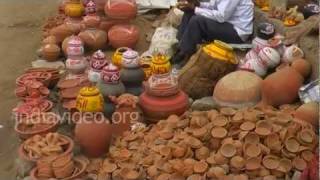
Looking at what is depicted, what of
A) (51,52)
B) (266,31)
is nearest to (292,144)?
(266,31)

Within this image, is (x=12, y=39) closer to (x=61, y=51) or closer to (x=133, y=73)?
(x=61, y=51)

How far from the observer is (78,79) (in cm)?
503

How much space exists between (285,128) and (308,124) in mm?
179

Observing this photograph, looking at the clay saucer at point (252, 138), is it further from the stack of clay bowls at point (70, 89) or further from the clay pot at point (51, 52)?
the clay pot at point (51, 52)

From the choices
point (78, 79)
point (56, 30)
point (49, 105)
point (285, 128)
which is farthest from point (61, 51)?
point (285, 128)

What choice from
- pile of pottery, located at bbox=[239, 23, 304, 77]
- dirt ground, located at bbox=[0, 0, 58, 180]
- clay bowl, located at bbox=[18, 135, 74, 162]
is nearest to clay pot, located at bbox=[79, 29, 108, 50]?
dirt ground, located at bbox=[0, 0, 58, 180]

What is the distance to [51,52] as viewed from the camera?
5.98 metres

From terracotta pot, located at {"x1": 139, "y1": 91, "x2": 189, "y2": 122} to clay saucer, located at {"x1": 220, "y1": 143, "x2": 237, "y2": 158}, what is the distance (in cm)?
74

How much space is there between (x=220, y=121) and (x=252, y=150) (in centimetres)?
31

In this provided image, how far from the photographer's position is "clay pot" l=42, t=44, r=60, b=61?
235 inches

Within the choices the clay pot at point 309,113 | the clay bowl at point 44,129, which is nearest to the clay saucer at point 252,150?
the clay pot at point 309,113

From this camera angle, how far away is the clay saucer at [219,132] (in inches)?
146

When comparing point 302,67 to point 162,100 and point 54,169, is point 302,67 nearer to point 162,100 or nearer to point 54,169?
point 162,100

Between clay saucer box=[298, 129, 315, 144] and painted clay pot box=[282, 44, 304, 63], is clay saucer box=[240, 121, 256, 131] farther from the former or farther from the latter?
painted clay pot box=[282, 44, 304, 63]
